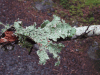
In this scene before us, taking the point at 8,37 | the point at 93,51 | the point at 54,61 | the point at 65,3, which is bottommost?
the point at 54,61

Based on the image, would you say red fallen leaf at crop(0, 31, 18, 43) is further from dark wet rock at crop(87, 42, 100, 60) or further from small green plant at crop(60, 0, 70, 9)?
small green plant at crop(60, 0, 70, 9)

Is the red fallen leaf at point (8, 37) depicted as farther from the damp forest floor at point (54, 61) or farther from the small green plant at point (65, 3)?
the small green plant at point (65, 3)

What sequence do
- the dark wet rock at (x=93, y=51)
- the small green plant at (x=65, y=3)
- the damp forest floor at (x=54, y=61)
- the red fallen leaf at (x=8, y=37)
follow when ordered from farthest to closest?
1. the small green plant at (x=65, y=3)
2. the dark wet rock at (x=93, y=51)
3. the damp forest floor at (x=54, y=61)
4. the red fallen leaf at (x=8, y=37)

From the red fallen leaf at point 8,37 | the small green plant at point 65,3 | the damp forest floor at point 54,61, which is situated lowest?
the damp forest floor at point 54,61

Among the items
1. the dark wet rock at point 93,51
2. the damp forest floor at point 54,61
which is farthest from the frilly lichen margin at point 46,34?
the dark wet rock at point 93,51

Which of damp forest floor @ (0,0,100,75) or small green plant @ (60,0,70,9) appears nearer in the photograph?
damp forest floor @ (0,0,100,75)

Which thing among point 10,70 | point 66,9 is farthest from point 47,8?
point 10,70

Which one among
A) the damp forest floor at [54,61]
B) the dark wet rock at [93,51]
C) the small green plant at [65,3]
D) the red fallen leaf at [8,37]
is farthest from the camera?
the small green plant at [65,3]

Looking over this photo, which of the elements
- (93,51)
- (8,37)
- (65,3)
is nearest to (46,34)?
(8,37)

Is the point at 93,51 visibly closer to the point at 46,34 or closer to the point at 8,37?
the point at 46,34

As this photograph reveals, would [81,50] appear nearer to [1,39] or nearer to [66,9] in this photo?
[66,9]

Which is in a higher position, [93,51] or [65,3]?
[65,3]

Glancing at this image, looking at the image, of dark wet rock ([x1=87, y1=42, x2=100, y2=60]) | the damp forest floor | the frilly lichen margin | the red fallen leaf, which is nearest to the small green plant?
the damp forest floor
